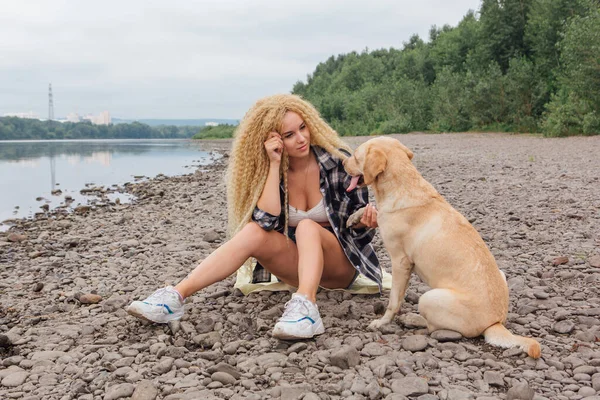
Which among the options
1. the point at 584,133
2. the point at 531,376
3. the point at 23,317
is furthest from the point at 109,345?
the point at 584,133

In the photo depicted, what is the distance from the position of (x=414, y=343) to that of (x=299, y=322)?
83cm

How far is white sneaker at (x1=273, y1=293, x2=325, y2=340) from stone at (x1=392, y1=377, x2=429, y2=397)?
0.87m

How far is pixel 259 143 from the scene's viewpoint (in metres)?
4.52

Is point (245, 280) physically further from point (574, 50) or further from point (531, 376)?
point (574, 50)

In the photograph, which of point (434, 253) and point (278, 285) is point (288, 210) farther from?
point (434, 253)

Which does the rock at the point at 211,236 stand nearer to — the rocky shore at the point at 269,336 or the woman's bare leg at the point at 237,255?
the rocky shore at the point at 269,336

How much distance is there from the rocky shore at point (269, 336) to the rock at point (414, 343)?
0.01 meters

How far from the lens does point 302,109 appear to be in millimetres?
4520

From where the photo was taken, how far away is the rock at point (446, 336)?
3.59 m

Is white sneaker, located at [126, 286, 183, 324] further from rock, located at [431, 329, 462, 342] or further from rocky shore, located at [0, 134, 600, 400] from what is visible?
rock, located at [431, 329, 462, 342]

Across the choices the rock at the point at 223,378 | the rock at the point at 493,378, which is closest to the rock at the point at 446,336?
the rock at the point at 493,378

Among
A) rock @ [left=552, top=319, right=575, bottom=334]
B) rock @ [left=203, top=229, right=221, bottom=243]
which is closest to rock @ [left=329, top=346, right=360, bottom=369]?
rock @ [left=552, top=319, right=575, bottom=334]

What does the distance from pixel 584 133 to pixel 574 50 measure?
4.13 meters

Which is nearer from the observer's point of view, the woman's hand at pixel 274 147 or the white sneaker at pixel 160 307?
the white sneaker at pixel 160 307
